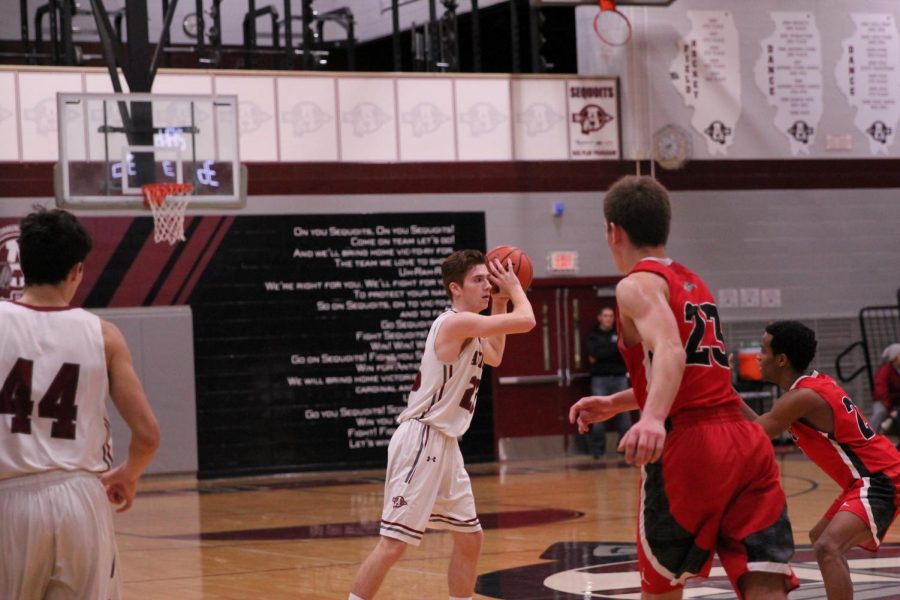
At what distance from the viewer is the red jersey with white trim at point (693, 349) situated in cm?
439

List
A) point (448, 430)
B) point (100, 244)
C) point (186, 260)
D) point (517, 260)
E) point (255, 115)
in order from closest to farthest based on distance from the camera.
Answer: point (448, 430) < point (517, 260) < point (100, 244) < point (186, 260) < point (255, 115)

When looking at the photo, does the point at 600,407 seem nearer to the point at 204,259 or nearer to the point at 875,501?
the point at 875,501

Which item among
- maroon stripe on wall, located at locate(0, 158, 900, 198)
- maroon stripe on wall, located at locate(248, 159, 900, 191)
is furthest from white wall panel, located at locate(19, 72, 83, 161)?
maroon stripe on wall, located at locate(248, 159, 900, 191)

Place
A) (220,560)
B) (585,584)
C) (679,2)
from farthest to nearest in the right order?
(679,2), (220,560), (585,584)

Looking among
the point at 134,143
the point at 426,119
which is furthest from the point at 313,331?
the point at 134,143

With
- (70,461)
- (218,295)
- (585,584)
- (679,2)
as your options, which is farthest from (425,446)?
(679,2)

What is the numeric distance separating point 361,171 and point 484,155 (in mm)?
1557

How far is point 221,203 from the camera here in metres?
12.8

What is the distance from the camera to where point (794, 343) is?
5.79 metres

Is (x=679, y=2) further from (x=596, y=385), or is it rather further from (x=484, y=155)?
(x=596, y=385)

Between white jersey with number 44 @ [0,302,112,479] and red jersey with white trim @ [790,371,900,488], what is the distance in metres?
3.06

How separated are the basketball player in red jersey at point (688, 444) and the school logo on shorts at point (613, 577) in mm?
2639

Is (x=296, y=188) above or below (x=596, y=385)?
above

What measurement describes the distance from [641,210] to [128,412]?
1.72 meters
